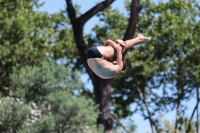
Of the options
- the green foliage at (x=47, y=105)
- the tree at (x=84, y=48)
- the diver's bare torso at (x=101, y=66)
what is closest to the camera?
the diver's bare torso at (x=101, y=66)

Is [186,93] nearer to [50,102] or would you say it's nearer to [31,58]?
[31,58]

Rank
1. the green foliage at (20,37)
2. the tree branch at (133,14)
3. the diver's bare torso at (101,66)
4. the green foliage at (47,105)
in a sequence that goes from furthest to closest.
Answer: the green foliage at (20,37) → the tree branch at (133,14) → the green foliage at (47,105) → the diver's bare torso at (101,66)

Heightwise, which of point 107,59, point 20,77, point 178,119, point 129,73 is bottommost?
point 178,119

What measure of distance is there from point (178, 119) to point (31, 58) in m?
8.01

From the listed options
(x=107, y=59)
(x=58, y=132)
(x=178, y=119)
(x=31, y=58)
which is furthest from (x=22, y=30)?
(x=107, y=59)

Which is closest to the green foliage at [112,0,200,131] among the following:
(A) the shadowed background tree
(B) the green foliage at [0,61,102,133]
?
(A) the shadowed background tree

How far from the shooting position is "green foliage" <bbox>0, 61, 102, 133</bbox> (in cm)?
1611

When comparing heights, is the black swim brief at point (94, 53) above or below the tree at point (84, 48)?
above

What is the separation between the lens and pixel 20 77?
16891 mm

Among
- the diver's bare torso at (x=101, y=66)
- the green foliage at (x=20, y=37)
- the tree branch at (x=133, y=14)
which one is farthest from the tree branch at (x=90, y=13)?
the diver's bare torso at (x=101, y=66)

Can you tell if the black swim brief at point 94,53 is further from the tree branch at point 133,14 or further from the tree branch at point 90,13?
the tree branch at point 90,13

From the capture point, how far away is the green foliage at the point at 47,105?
52.9 ft

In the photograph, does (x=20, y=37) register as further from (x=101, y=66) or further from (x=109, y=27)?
(x=101, y=66)

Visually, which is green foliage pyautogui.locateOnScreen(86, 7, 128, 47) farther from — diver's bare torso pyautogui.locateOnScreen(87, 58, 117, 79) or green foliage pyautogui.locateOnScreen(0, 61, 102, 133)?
diver's bare torso pyautogui.locateOnScreen(87, 58, 117, 79)
